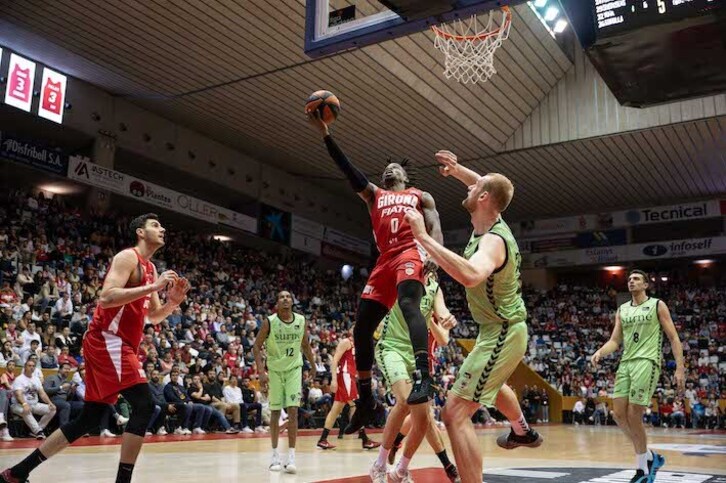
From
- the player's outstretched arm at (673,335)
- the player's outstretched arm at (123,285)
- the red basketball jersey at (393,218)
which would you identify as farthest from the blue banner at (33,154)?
the player's outstretched arm at (673,335)

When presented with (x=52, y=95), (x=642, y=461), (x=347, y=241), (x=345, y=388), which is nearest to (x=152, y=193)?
(x=52, y=95)

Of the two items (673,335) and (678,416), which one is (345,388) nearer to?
(673,335)

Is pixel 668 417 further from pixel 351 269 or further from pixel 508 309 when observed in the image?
pixel 508 309

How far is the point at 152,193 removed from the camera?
22156 mm

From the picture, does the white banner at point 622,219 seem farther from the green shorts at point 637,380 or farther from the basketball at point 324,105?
the basketball at point 324,105

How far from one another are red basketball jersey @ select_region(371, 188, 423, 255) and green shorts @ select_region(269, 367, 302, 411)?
10.6ft

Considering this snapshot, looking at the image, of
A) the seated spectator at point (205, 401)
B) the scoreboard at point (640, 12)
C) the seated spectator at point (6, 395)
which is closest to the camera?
the scoreboard at point (640, 12)

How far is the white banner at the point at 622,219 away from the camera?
29.1 meters

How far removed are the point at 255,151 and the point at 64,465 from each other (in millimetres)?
19390

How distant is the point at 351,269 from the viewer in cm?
3269

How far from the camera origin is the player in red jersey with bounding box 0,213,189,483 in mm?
4488

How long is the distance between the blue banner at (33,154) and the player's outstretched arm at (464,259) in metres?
17.4

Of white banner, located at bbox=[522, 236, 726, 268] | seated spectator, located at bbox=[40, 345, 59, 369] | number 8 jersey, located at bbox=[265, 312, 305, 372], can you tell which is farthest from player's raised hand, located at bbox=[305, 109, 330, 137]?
white banner, located at bbox=[522, 236, 726, 268]

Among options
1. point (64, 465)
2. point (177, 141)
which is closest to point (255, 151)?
point (177, 141)
